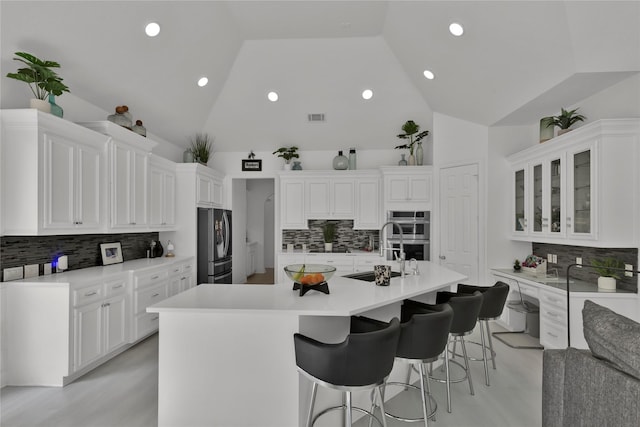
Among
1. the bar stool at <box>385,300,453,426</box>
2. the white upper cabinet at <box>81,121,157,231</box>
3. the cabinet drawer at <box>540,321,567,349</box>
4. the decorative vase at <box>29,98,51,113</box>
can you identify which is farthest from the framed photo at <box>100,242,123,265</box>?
the cabinet drawer at <box>540,321,567,349</box>

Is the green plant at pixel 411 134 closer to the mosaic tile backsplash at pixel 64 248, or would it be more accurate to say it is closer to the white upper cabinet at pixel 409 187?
the white upper cabinet at pixel 409 187

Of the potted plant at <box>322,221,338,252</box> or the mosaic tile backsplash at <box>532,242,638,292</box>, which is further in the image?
the potted plant at <box>322,221,338,252</box>

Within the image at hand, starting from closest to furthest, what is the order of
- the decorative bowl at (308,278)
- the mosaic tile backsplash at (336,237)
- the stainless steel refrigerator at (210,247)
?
the decorative bowl at (308,278), the stainless steel refrigerator at (210,247), the mosaic tile backsplash at (336,237)

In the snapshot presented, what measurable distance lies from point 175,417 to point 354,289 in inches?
56.8

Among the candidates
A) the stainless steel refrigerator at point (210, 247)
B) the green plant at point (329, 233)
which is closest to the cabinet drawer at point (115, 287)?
the stainless steel refrigerator at point (210, 247)

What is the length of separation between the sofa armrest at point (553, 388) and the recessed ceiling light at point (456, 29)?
3.22m

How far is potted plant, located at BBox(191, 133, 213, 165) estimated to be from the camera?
5932mm

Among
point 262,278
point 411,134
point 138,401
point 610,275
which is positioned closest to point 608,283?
point 610,275

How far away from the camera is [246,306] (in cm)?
209

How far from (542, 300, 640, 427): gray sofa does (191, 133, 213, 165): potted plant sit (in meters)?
5.50

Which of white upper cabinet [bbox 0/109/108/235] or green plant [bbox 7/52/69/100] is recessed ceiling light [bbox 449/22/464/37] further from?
white upper cabinet [bbox 0/109/108/235]

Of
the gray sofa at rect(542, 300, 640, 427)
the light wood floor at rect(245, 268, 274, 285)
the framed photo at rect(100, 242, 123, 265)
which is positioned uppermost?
the framed photo at rect(100, 242, 123, 265)

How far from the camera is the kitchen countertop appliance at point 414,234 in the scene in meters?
5.79

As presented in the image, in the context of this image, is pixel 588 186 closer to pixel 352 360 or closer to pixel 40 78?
pixel 352 360
